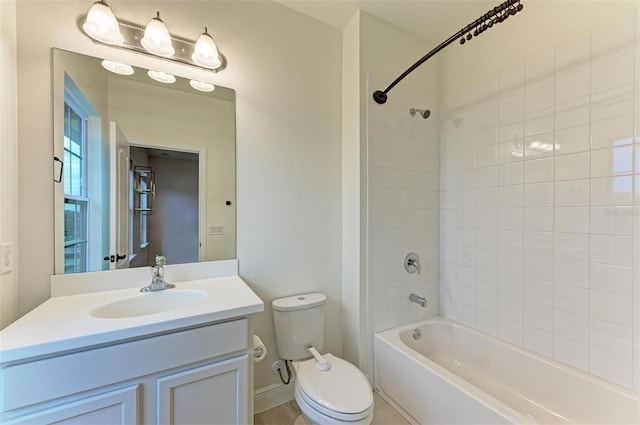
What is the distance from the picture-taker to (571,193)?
1454 millimetres

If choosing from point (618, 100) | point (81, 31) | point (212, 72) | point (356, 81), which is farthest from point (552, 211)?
point (81, 31)

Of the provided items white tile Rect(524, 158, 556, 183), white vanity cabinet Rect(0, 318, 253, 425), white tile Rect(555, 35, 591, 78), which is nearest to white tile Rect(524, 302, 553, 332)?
white tile Rect(524, 158, 556, 183)

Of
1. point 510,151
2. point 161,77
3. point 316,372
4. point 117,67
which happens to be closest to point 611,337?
point 510,151

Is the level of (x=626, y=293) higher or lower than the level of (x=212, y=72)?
lower

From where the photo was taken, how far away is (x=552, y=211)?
1.53 meters

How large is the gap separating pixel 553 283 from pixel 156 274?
2.14 m

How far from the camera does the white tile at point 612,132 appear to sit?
4.15 ft

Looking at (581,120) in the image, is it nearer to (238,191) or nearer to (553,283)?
(553,283)

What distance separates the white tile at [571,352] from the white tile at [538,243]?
471 millimetres

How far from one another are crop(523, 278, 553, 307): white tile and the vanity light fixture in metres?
2.23

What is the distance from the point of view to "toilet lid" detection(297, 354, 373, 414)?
121 centimetres

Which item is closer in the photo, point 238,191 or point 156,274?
point 156,274

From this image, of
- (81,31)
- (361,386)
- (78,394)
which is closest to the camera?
(78,394)

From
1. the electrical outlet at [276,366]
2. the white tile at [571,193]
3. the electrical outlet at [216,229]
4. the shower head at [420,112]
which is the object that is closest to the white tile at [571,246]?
the white tile at [571,193]
